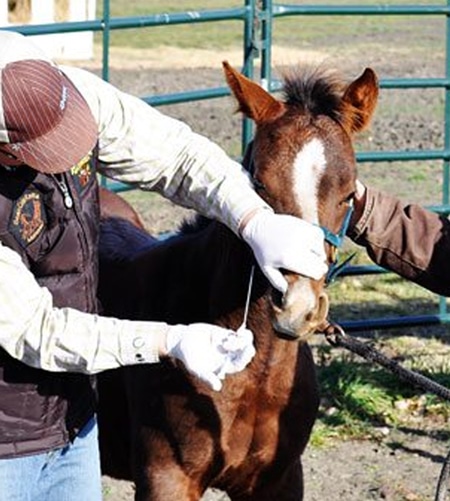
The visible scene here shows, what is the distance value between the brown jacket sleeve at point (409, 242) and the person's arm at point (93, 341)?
1.19 m

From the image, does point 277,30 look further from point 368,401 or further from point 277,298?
point 277,298

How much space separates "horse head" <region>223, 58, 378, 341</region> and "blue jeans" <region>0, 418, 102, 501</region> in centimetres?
55

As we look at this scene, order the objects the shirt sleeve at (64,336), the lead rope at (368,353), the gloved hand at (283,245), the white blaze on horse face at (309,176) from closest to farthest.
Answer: the shirt sleeve at (64,336), the gloved hand at (283,245), the white blaze on horse face at (309,176), the lead rope at (368,353)

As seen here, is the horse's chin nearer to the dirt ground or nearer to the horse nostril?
the horse nostril

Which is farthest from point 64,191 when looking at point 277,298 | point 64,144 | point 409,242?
point 409,242

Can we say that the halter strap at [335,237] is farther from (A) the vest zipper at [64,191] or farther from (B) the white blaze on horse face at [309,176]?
(A) the vest zipper at [64,191]

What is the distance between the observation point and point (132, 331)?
10.0ft

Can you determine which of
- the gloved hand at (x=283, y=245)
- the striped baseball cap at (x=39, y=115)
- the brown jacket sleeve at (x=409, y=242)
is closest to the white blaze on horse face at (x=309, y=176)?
the gloved hand at (x=283, y=245)

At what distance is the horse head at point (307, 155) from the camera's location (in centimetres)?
341

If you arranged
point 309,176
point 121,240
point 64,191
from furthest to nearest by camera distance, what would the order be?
point 121,240
point 309,176
point 64,191

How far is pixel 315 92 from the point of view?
388cm

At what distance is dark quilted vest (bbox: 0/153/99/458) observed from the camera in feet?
10.1

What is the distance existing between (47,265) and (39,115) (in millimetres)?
432

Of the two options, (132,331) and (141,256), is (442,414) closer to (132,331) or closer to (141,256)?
(141,256)
